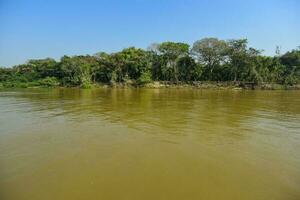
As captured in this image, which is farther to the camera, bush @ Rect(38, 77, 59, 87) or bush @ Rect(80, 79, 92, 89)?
bush @ Rect(38, 77, 59, 87)

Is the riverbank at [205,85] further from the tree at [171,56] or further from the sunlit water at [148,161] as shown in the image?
the sunlit water at [148,161]

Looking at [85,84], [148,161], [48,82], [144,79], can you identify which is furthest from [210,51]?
[148,161]

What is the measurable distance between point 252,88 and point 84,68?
29777mm

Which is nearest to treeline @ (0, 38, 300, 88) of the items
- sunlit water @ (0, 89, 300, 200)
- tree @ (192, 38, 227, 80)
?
tree @ (192, 38, 227, 80)

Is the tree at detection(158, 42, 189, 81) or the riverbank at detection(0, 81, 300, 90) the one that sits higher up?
the tree at detection(158, 42, 189, 81)

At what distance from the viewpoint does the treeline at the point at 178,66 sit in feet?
144

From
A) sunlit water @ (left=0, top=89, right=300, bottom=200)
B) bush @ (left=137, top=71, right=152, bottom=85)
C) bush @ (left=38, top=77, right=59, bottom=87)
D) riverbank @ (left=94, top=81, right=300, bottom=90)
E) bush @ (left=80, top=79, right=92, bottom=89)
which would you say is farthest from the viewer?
bush @ (left=38, top=77, right=59, bottom=87)

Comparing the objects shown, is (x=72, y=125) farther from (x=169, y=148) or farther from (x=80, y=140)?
(x=169, y=148)

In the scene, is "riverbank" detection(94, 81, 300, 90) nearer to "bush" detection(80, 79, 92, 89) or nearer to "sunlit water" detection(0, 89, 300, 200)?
"bush" detection(80, 79, 92, 89)

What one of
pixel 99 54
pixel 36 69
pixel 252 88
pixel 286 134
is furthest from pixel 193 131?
pixel 36 69

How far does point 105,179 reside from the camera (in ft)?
15.2

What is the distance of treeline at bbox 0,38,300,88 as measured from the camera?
43750 millimetres

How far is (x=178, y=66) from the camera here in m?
48.7

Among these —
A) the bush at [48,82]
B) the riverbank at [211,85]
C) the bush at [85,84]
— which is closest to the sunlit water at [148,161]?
the riverbank at [211,85]
